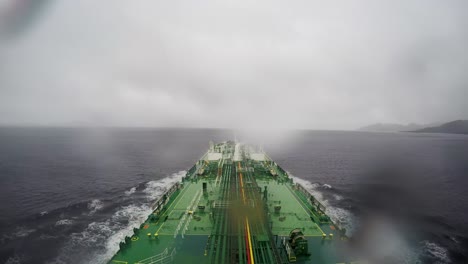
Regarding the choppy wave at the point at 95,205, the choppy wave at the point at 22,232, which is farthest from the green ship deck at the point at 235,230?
the choppy wave at the point at 22,232

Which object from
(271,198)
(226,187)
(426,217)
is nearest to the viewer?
(271,198)

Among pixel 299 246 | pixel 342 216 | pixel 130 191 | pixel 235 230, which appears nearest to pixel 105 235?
pixel 130 191

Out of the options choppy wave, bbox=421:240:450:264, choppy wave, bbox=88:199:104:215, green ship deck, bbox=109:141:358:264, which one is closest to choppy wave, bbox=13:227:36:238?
choppy wave, bbox=88:199:104:215

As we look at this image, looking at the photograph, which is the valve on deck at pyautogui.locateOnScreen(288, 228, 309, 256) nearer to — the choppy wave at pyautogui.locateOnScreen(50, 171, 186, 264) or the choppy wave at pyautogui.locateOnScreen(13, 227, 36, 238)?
the choppy wave at pyautogui.locateOnScreen(50, 171, 186, 264)

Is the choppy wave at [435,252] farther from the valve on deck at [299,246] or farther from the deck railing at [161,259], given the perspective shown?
the deck railing at [161,259]

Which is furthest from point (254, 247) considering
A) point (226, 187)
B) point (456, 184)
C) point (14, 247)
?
point (456, 184)

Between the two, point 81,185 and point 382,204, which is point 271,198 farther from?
point 81,185
